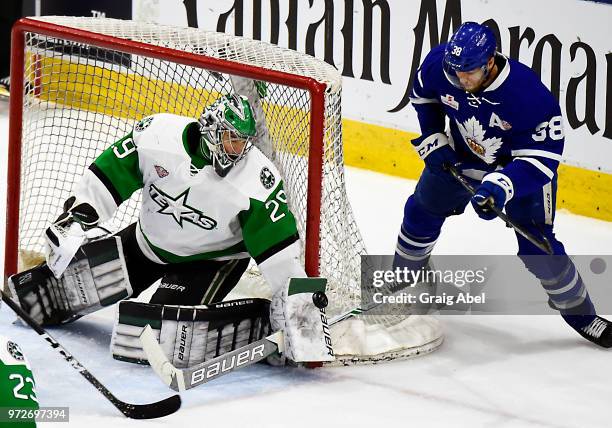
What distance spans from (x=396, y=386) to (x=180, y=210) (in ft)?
2.80

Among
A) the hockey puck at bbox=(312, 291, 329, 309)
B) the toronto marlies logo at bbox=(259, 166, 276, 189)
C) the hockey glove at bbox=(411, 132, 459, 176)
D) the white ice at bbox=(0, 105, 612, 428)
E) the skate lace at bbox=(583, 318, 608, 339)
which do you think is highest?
the hockey glove at bbox=(411, 132, 459, 176)

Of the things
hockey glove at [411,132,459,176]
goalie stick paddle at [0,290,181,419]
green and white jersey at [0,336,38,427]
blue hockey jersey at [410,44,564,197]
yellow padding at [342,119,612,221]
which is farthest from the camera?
yellow padding at [342,119,612,221]

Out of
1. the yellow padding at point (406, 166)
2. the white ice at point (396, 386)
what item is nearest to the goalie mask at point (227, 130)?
the white ice at point (396, 386)

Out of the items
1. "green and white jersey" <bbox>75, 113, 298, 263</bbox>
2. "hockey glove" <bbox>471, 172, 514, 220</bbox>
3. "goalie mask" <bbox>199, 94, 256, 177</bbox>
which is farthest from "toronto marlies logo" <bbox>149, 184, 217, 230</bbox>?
"hockey glove" <bbox>471, 172, 514, 220</bbox>

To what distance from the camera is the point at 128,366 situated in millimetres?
4426

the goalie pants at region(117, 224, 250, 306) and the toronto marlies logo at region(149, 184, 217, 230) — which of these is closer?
the toronto marlies logo at region(149, 184, 217, 230)

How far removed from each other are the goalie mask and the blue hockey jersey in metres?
0.77

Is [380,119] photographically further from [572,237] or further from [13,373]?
[13,373]

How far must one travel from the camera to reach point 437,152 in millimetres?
4793

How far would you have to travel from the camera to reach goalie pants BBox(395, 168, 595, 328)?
15.5 feet

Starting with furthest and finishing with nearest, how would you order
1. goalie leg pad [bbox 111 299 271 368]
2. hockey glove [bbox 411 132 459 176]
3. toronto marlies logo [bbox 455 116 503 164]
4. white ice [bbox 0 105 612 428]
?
hockey glove [bbox 411 132 459 176] → toronto marlies logo [bbox 455 116 503 164] → goalie leg pad [bbox 111 299 271 368] → white ice [bbox 0 105 612 428]

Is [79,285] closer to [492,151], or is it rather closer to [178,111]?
[178,111]

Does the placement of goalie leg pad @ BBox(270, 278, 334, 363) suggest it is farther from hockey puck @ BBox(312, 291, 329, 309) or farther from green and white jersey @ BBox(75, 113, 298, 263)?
green and white jersey @ BBox(75, 113, 298, 263)

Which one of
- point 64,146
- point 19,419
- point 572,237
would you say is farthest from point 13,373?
point 572,237
